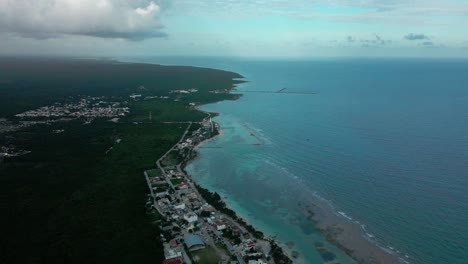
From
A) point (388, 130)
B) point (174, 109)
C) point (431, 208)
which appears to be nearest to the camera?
point (431, 208)

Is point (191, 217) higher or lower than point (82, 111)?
lower

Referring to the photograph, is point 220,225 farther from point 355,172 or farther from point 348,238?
point 355,172

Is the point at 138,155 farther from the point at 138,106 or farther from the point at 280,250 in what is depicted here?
the point at 138,106

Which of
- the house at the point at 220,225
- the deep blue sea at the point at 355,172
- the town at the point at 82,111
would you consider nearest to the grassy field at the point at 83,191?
the town at the point at 82,111

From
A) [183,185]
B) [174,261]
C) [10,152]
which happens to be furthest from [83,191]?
[10,152]

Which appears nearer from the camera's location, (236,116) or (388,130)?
(388,130)

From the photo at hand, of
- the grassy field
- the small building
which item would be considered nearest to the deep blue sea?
the small building

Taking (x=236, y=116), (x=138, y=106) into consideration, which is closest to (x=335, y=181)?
(x=236, y=116)
